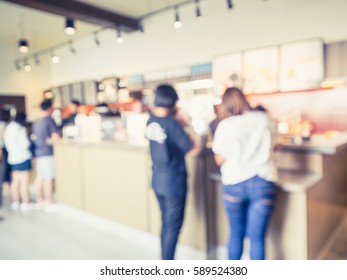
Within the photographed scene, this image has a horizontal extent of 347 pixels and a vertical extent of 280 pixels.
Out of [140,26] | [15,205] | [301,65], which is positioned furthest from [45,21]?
[301,65]

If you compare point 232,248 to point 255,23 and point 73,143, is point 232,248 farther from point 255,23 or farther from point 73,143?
point 255,23

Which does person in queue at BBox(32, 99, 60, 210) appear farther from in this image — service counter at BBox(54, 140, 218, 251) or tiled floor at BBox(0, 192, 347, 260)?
tiled floor at BBox(0, 192, 347, 260)

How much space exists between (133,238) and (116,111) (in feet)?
10.9

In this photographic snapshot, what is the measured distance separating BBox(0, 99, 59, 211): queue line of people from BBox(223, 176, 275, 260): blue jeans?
2.39 m

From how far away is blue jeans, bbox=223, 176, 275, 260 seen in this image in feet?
5.44

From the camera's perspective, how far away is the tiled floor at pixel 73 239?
2.30m

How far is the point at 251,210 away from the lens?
1704mm

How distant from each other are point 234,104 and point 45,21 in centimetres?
439

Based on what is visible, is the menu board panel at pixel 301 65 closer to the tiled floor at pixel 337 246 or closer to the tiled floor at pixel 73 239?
the tiled floor at pixel 337 246

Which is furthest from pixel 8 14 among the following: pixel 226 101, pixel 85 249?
pixel 226 101

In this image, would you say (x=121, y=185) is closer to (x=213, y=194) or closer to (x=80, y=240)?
(x=80, y=240)

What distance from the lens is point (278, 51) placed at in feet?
12.4

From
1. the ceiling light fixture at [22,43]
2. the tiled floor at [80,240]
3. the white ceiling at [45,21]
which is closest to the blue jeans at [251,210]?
the tiled floor at [80,240]

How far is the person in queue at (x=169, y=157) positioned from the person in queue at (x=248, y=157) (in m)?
0.26
